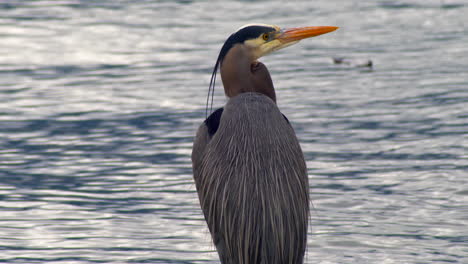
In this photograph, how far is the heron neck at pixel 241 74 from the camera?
624cm

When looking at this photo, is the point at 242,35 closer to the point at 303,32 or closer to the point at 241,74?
the point at 241,74

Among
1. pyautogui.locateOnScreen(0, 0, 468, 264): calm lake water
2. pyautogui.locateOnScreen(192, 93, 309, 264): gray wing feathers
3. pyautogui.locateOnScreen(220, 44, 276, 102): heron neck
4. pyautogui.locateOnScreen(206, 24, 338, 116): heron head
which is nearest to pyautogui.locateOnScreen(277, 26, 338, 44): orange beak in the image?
pyautogui.locateOnScreen(206, 24, 338, 116): heron head

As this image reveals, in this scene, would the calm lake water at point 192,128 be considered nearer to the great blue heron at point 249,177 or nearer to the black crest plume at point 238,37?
the great blue heron at point 249,177

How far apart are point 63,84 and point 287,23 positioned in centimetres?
471

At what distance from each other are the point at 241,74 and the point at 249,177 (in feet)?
3.01

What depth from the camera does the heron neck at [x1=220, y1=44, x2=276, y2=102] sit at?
20.5 ft

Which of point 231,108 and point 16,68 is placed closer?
point 231,108

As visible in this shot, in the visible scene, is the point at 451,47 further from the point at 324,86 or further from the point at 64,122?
the point at 64,122

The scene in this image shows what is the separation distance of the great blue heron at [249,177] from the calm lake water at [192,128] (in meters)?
1.27

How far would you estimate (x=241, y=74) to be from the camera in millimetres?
6242

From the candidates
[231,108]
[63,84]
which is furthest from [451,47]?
[231,108]

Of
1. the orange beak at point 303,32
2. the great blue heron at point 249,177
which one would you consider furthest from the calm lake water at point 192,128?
the orange beak at point 303,32

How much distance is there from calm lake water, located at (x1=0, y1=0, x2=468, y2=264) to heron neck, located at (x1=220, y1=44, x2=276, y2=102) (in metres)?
1.46

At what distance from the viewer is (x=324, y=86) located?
1237cm
